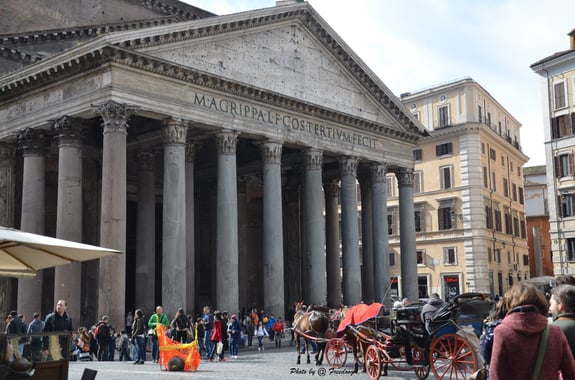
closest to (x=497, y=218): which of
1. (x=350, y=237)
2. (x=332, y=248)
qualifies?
(x=332, y=248)

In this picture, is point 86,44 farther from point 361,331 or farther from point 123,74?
point 361,331

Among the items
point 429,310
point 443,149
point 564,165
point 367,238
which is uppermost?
point 443,149

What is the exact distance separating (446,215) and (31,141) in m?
25.3

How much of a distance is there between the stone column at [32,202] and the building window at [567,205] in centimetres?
2305

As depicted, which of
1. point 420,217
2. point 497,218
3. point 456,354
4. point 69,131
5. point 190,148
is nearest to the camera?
point 456,354

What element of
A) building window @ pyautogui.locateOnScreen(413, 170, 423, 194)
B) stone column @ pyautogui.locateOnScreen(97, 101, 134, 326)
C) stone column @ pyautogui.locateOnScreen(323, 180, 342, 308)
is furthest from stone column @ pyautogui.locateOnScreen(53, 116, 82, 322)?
building window @ pyautogui.locateOnScreen(413, 170, 423, 194)

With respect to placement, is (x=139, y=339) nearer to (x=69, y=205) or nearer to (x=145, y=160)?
(x=69, y=205)

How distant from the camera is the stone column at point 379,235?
27.0 metres

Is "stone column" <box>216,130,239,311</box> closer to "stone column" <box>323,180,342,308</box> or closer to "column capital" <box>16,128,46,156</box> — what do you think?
"column capital" <box>16,128,46,156</box>

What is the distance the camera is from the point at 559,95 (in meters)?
31.6

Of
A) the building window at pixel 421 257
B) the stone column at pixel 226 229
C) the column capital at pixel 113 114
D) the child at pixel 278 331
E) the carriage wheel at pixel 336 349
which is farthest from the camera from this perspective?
the building window at pixel 421 257

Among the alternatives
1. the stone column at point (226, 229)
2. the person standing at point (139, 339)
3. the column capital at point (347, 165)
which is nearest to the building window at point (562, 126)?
the column capital at point (347, 165)

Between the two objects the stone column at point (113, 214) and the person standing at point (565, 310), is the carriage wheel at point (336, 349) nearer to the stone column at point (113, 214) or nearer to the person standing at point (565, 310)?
the stone column at point (113, 214)

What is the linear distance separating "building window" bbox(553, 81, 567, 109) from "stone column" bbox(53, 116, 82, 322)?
74.6 ft
